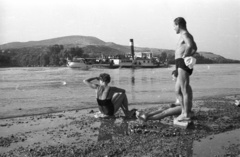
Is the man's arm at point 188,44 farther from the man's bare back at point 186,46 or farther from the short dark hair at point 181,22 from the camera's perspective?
the short dark hair at point 181,22

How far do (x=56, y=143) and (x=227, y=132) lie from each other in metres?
3.93

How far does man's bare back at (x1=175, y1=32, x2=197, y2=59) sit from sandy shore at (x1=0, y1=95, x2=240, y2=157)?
182cm

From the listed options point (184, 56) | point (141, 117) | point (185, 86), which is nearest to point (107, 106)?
point (141, 117)

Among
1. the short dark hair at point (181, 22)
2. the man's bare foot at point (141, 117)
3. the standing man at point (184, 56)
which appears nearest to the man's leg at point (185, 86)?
the standing man at point (184, 56)

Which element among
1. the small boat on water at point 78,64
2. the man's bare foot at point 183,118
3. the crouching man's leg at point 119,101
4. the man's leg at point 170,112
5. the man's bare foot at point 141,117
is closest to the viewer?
the man's bare foot at point 183,118

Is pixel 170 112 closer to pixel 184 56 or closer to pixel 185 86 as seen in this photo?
pixel 185 86

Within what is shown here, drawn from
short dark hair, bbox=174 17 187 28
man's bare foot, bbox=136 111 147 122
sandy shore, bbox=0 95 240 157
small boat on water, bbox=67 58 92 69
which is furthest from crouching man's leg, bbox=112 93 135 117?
small boat on water, bbox=67 58 92 69

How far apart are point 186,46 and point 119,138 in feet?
8.99

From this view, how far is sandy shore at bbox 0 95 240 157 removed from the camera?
5418 mm

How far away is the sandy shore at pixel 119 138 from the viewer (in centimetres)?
542

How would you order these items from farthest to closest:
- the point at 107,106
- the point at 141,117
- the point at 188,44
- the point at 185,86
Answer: the point at 107,106, the point at 141,117, the point at 185,86, the point at 188,44

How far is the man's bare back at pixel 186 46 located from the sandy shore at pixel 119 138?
5.96 feet

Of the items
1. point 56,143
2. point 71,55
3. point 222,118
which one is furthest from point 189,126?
point 71,55

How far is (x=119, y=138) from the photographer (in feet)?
21.2
